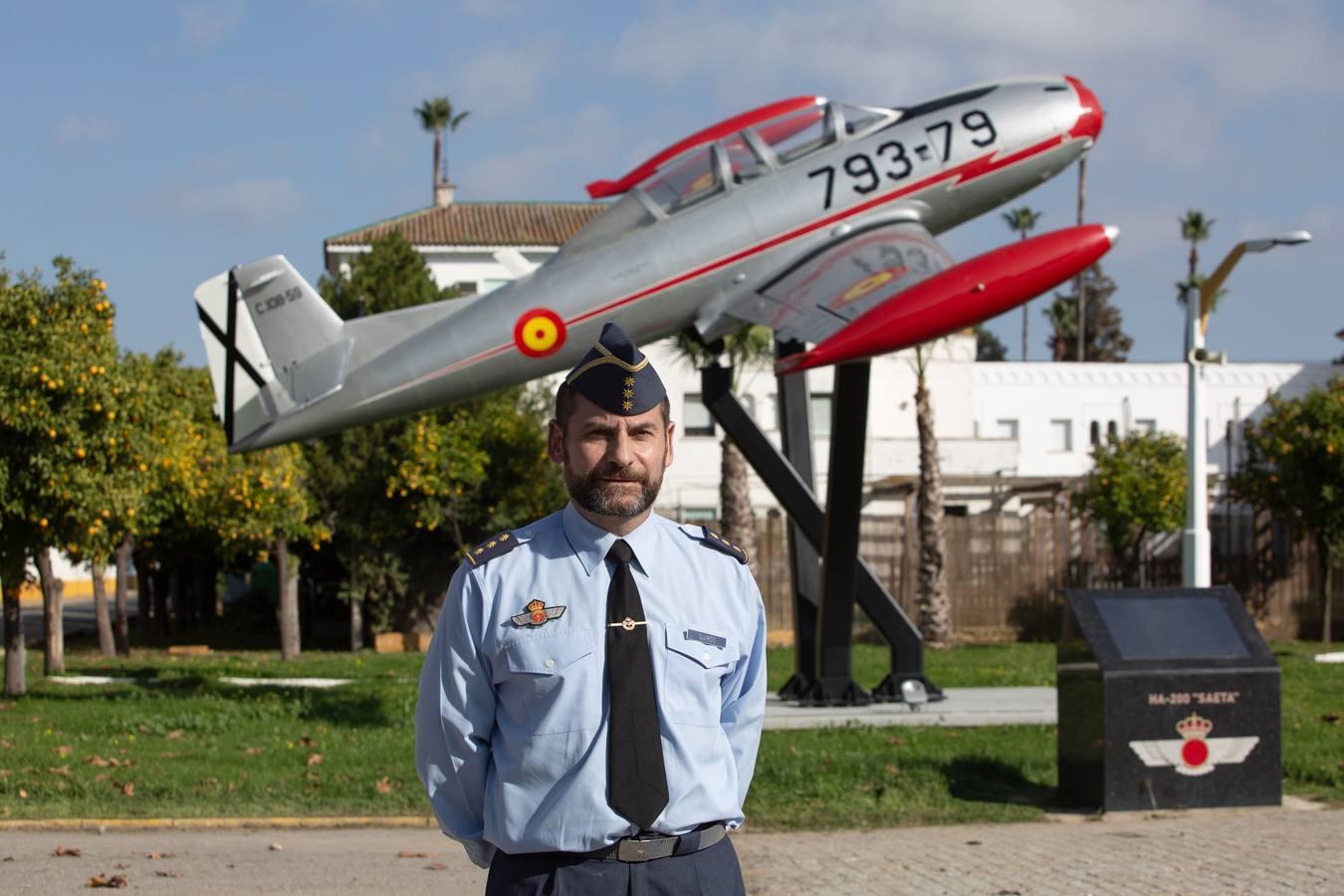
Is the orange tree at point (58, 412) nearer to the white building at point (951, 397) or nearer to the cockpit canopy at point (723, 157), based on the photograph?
the cockpit canopy at point (723, 157)

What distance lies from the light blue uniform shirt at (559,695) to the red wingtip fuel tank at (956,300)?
7600mm

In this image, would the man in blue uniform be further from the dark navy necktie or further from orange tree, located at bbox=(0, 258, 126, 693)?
orange tree, located at bbox=(0, 258, 126, 693)

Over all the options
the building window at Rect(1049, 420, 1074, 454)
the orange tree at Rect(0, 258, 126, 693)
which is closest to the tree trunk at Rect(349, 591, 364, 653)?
the orange tree at Rect(0, 258, 126, 693)

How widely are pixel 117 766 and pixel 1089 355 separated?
77.4m

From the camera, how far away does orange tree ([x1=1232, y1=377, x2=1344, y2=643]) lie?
2773 centimetres

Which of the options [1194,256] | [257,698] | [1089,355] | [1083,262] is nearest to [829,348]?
[1083,262]

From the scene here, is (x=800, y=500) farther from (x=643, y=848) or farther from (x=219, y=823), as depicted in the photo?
(x=643, y=848)

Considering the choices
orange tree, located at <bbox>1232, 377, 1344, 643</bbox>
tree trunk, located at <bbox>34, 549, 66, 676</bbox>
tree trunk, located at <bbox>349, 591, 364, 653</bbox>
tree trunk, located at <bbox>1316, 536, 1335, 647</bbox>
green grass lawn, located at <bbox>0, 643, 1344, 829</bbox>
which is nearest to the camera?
green grass lawn, located at <bbox>0, 643, 1344, 829</bbox>

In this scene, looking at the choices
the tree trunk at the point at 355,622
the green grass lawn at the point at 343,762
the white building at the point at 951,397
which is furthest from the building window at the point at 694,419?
the green grass lawn at the point at 343,762

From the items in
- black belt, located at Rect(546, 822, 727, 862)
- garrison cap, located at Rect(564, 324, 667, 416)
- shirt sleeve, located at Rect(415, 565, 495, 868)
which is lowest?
black belt, located at Rect(546, 822, 727, 862)

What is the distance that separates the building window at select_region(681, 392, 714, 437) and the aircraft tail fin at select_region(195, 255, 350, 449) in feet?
80.9

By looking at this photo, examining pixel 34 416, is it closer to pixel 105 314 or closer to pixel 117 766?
pixel 105 314

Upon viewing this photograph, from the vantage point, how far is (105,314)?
14789 millimetres

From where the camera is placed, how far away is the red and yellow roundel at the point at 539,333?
40.4 feet
